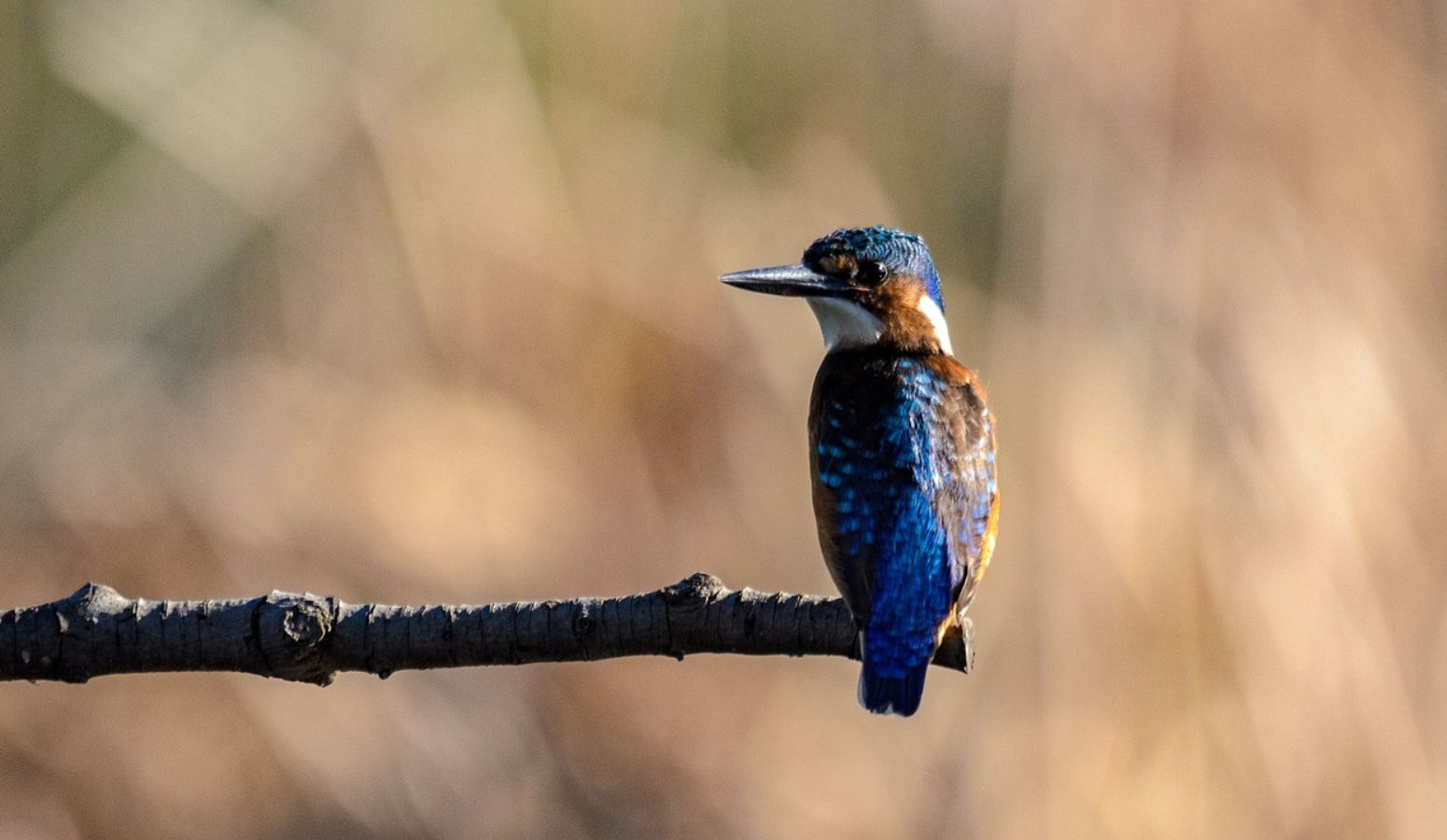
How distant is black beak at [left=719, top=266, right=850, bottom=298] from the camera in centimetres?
213

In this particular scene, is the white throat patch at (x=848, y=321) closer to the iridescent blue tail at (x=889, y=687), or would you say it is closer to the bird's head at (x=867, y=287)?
the bird's head at (x=867, y=287)

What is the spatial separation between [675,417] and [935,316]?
57.5 inches

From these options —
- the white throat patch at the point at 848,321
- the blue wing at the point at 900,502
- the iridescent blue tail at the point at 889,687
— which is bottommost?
the iridescent blue tail at the point at 889,687

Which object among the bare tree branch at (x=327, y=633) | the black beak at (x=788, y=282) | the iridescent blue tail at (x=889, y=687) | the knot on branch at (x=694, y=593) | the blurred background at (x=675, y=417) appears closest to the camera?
the bare tree branch at (x=327, y=633)

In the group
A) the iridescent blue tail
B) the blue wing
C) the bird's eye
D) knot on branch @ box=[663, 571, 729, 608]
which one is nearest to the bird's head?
the bird's eye

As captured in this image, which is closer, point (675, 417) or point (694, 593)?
point (694, 593)

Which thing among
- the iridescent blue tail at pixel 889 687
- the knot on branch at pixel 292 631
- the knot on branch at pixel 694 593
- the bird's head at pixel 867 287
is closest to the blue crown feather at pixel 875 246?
the bird's head at pixel 867 287

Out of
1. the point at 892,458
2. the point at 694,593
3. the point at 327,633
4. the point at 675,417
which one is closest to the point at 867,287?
the point at 892,458

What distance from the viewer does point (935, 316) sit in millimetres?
2461

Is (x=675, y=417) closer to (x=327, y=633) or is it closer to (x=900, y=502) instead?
(x=900, y=502)

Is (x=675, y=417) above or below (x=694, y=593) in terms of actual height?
above

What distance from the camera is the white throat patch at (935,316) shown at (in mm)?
2402

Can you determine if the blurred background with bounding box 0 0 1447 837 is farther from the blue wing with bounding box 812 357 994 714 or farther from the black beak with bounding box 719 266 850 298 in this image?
the blue wing with bounding box 812 357 994 714

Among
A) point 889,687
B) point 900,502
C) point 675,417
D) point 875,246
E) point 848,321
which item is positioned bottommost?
point 889,687
